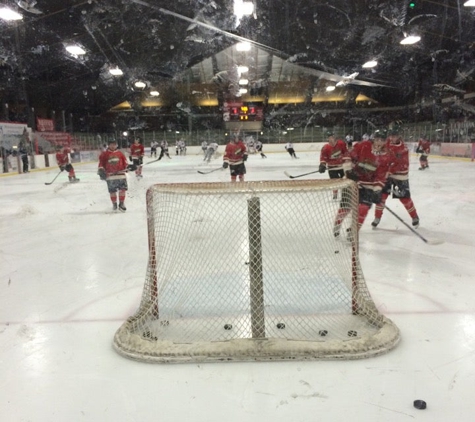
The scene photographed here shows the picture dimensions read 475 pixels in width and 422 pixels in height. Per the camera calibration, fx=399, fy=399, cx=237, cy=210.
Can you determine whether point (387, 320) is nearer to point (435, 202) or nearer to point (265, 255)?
point (265, 255)

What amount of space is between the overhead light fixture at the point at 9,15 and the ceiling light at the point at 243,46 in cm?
699

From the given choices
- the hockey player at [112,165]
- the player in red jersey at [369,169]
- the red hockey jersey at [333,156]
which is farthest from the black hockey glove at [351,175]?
the hockey player at [112,165]

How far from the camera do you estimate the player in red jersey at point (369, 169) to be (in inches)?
146

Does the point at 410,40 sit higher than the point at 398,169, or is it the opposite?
the point at 410,40

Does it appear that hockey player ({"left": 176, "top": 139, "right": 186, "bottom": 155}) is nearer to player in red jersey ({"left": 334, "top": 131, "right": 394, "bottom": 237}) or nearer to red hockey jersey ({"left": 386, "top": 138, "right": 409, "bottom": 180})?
red hockey jersey ({"left": 386, "top": 138, "right": 409, "bottom": 180})

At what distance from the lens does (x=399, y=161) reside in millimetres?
4266

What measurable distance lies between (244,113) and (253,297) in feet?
68.1

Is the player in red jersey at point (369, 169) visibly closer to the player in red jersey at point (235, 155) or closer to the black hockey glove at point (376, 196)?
the black hockey glove at point (376, 196)

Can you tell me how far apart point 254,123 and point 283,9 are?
13.5 metres

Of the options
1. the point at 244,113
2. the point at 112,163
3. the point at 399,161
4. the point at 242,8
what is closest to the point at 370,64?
the point at 244,113

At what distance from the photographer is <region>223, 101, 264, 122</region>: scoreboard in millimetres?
21891

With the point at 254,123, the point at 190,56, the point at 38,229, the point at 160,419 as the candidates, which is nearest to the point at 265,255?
the point at 160,419

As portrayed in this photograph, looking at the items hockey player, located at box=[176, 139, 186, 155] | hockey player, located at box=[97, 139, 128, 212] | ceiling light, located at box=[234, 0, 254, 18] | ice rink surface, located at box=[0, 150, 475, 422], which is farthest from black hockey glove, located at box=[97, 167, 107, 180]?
hockey player, located at box=[176, 139, 186, 155]

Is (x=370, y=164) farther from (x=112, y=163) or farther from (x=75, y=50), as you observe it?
(x=75, y=50)
